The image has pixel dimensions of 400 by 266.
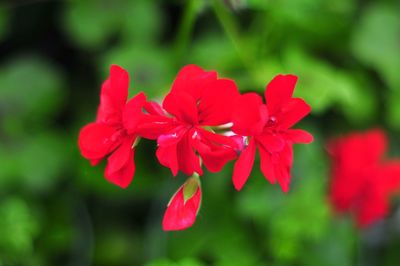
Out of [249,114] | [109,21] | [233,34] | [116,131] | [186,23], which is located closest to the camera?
[249,114]

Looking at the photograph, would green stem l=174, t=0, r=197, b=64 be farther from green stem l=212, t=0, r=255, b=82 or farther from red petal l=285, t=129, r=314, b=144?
red petal l=285, t=129, r=314, b=144

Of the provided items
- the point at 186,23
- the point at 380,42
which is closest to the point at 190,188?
the point at 186,23

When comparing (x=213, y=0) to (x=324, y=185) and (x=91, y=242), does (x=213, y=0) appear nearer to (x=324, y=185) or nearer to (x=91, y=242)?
(x=324, y=185)

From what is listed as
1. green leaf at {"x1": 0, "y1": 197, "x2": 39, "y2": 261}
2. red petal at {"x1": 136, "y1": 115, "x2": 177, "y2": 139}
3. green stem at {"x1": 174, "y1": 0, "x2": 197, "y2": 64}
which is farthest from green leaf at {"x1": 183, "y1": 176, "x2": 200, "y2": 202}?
green leaf at {"x1": 0, "y1": 197, "x2": 39, "y2": 261}

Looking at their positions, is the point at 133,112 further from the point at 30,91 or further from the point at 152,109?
the point at 30,91

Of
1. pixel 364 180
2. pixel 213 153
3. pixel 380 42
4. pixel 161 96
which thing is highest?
pixel 213 153

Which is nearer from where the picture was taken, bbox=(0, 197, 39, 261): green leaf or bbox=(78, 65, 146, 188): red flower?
bbox=(78, 65, 146, 188): red flower
